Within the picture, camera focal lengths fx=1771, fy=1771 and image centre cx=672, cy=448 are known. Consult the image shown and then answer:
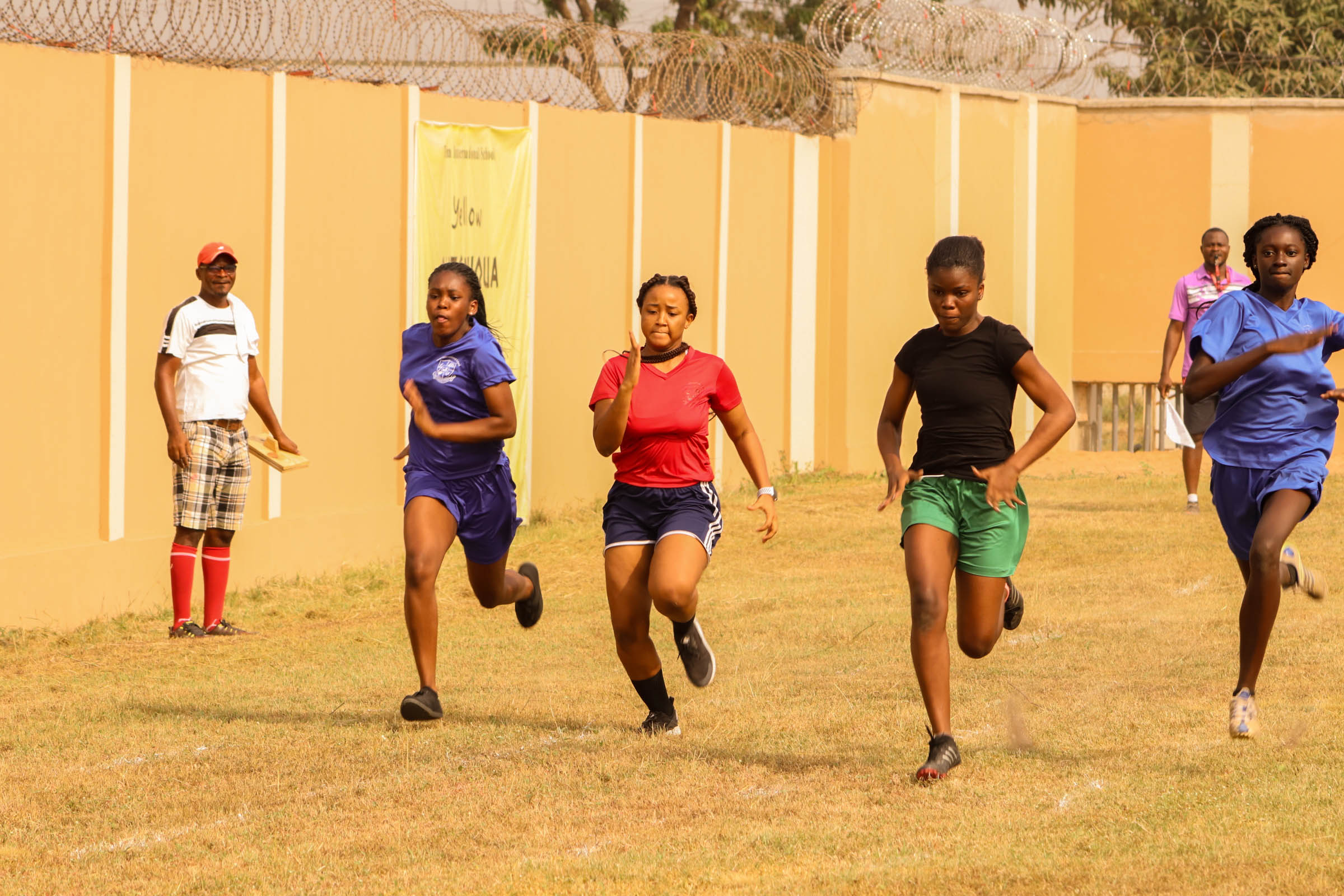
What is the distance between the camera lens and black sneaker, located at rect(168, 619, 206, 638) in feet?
32.6

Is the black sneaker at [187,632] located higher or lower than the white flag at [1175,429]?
lower

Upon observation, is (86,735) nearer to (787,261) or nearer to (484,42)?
(484,42)

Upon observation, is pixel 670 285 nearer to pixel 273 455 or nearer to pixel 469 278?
pixel 469 278

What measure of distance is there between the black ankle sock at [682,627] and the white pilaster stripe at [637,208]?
8.33 metres

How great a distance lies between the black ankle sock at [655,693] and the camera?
691 cm

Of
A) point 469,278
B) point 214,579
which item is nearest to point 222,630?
point 214,579

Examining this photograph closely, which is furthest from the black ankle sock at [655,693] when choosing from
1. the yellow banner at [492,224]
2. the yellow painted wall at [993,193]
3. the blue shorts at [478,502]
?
the yellow painted wall at [993,193]

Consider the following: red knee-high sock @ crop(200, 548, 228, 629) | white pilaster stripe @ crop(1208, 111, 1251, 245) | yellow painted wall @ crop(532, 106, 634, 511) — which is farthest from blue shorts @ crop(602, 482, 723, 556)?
white pilaster stripe @ crop(1208, 111, 1251, 245)

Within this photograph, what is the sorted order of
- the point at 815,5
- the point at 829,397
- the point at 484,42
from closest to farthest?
1. the point at 484,42
2. the point at 829,397
3. the point at 815,5

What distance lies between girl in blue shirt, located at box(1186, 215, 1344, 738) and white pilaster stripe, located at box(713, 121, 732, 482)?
32.1 feet

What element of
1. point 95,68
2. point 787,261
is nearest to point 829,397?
point 787,261

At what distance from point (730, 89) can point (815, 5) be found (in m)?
11.0

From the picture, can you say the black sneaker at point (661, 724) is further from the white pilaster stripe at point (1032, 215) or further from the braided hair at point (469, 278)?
the white pilaster stripe at point (1032, 215)

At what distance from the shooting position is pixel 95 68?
1034 cm
